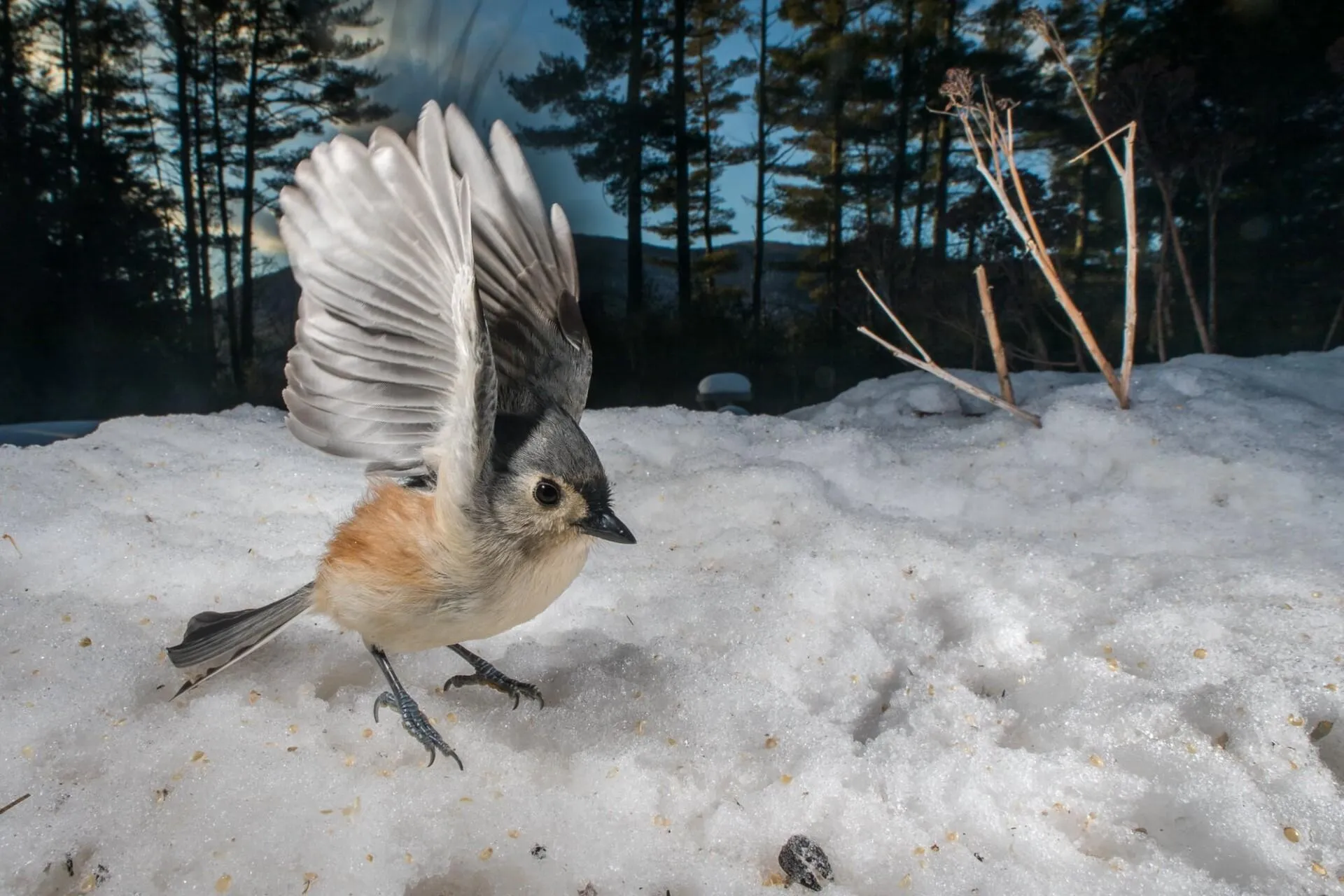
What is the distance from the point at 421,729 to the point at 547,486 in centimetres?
45

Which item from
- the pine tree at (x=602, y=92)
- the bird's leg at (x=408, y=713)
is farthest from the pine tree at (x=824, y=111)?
the bird's leg at (x=408, y=713)

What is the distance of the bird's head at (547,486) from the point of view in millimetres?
972

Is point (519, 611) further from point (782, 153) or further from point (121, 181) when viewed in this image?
point (121, 181)

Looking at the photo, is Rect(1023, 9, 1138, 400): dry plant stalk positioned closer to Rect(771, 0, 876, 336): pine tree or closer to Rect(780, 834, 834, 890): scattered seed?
Rect(771, 0, 876, 336): pine tree

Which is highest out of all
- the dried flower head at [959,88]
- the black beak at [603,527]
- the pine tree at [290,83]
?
the pine tree at [290,83]


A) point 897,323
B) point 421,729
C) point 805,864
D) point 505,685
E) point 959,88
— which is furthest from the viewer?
point 897,323

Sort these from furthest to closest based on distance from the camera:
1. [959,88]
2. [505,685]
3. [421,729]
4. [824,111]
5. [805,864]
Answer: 1. [824,111]
2. [959,88]
3. [505,685]
4. [421,729]
5. [805,864]

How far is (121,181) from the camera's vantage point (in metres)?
2.33

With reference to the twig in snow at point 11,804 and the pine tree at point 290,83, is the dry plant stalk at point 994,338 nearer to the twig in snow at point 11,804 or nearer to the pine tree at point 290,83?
the pine tree at point 290,83

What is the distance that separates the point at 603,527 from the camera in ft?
3.24

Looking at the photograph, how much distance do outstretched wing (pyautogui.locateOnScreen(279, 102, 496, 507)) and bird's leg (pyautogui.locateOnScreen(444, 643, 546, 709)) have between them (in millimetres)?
419

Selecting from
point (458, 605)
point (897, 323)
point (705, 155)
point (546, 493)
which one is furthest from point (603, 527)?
point (705, 155)

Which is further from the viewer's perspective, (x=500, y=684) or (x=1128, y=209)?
(x=1128, y=209)

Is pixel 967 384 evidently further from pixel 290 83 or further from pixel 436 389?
pixel 290 83
